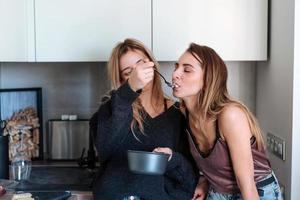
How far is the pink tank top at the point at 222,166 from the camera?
1.33 m

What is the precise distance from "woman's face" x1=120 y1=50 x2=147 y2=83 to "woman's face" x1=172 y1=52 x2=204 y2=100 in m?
0.17

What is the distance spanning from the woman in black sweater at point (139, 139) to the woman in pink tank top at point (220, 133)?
0.07 meters

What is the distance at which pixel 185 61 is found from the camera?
135 centimetres

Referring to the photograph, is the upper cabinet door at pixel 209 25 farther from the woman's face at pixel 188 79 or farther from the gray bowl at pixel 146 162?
the gray bowl at pixel 146 162

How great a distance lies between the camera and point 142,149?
1401mm

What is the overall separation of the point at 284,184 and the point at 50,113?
1.19 metres

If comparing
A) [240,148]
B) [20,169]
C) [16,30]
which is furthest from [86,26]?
[240,148]

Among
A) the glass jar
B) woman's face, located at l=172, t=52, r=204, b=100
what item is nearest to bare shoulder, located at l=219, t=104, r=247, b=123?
woman's face, located at l=172, t=52, r=204, b=100

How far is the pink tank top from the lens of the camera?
133 cm

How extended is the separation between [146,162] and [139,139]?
0.23m

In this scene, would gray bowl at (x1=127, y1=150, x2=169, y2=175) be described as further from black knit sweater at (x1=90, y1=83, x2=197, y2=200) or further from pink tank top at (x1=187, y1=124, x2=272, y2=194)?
pink tank top at (x1=187, y1=124, x2=272, y2=194)

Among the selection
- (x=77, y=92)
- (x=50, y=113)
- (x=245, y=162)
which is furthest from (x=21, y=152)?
(x=245, y=162)

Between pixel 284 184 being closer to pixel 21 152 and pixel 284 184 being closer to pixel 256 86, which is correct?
pixel 256 86

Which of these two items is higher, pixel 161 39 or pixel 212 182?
pixel 161 39
